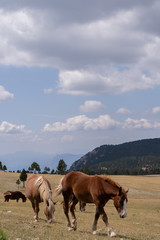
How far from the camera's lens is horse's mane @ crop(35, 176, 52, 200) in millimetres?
16994

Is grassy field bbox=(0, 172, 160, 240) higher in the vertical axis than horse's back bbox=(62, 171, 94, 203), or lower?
lower

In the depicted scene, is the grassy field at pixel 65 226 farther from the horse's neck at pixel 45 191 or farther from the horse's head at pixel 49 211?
the horse's neck at pixel 45 191

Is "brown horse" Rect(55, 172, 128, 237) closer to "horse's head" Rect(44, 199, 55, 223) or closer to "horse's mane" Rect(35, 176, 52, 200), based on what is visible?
"horse's head" Rect(44, 199, 55, 223)

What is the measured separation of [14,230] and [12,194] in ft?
113

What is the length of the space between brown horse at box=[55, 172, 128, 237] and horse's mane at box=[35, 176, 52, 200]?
2794mm

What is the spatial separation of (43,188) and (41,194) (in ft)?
1.25

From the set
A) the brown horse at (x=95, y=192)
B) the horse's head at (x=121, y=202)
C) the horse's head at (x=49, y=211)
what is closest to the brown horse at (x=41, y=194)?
the horse's head at (x=49, y=211)

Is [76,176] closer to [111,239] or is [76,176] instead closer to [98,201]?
[98,201]

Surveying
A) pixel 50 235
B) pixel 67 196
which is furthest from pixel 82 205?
pixel 50 235

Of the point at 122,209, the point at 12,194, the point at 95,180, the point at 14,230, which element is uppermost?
the point at 95,180

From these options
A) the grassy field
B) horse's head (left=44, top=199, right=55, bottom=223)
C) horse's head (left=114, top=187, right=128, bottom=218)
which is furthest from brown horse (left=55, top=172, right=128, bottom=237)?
horse's head (left=44, top=199, right=55, bottom=223)

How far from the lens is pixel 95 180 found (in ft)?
42.8

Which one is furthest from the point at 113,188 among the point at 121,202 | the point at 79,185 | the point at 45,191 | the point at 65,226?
the point at 45,191

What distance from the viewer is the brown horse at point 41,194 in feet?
54.7
